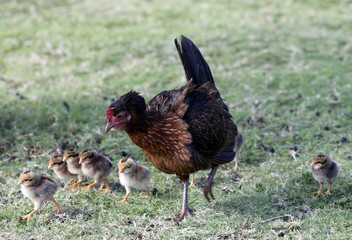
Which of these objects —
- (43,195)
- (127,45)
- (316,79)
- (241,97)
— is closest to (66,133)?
(43,195)

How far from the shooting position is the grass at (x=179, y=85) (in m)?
Result: 4.21

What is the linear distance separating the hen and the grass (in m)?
0.55

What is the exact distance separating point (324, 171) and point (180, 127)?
164 centimetres

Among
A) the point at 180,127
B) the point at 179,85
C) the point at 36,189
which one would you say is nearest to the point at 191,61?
the point at 180,127

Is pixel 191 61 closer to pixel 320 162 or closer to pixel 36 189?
pixel 320 162

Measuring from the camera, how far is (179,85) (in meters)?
7.67

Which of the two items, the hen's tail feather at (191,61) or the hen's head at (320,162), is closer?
the hen's head at (320,162)

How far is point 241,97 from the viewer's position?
7160 mm

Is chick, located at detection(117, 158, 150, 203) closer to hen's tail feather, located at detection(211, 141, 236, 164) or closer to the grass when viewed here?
the grass

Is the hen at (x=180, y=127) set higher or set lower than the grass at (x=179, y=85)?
higher

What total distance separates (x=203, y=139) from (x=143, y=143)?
58cm

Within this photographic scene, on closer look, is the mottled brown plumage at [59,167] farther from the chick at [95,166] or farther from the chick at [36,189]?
the chick at [36,189]

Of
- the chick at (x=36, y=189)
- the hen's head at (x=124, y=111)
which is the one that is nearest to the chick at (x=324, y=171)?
the hen's head at (x=124, y=111)

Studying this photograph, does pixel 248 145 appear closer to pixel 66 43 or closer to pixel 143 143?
pixel 143 143
